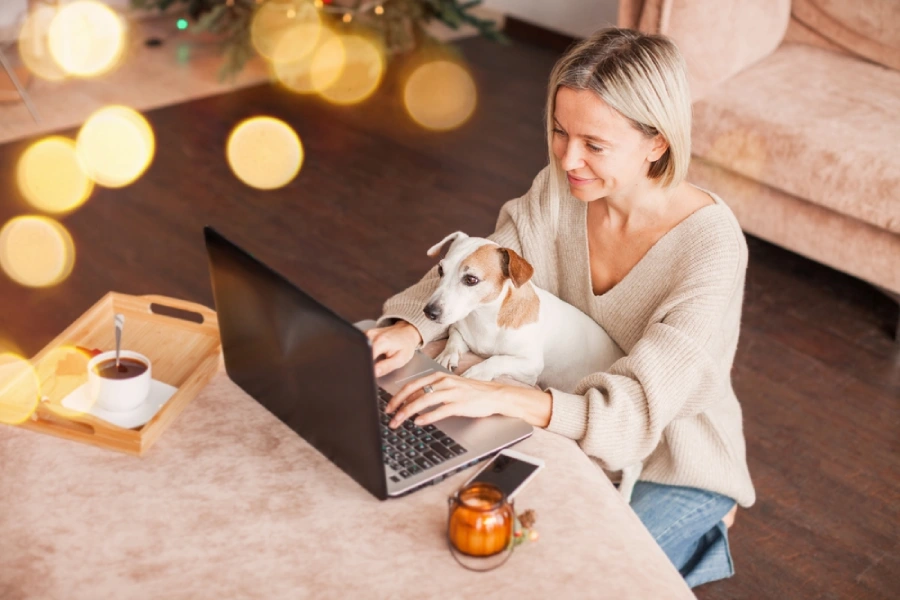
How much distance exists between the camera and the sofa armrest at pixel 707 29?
114 inches

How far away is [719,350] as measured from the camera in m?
1.57

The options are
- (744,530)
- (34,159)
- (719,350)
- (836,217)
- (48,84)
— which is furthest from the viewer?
(48,84)

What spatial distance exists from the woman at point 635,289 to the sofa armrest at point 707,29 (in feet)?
4.76

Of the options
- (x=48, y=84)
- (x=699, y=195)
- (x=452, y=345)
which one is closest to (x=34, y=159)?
(x=48, y=84)

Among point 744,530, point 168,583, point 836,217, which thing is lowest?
point 744,530

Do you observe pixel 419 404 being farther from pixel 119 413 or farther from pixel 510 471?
pixel 119 413

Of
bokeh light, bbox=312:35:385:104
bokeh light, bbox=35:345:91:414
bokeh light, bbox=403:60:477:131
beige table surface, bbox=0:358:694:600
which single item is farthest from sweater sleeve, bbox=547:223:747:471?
bokeh light, bbox=312:35:385:104

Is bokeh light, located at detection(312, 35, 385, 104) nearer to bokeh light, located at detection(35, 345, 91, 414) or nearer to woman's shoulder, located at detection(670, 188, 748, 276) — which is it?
woman's shoulder, located at detection(670, 188, 748, 276)

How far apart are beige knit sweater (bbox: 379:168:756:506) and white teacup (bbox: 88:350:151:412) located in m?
0.47

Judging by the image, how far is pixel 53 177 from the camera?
11.2 feet

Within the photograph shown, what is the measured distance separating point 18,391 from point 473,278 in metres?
0.77

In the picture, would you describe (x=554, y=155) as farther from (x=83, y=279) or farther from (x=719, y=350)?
(x=83, y=279)

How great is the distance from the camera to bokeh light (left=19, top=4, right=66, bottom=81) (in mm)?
4074

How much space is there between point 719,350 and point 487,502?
0.71m
